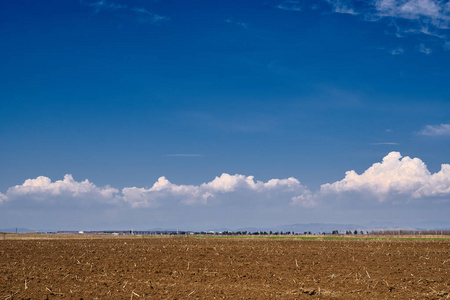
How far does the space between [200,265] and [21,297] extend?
13.7 meters

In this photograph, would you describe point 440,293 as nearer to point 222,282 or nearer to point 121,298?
point 222,282

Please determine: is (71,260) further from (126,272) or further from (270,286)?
(270,286)

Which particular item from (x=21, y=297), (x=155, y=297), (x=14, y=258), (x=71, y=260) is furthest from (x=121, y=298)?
(x=14, y=258)

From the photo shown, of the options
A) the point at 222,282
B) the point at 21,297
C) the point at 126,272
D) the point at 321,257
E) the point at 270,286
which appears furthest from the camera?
the point at 321,257

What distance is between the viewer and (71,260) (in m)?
36.2

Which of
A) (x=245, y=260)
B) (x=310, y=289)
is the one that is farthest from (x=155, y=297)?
(x=245, y=260)

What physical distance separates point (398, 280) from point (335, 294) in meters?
6.11

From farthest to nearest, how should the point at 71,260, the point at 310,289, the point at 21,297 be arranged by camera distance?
1. the point at 71,260
2. the point at 310,289
3. the point at 21,297

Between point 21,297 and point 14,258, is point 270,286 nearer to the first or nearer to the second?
point 21,297

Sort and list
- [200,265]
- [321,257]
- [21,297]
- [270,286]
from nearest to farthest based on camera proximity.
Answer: [21,297], [270,286], [200,265], [321,257]

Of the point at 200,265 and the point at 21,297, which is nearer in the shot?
the point at 21,297

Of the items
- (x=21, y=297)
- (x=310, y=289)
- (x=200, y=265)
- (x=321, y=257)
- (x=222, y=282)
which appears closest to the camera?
(x=21, y=297)

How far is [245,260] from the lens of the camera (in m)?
36.5

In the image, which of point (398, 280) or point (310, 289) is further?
point (398, 280)
